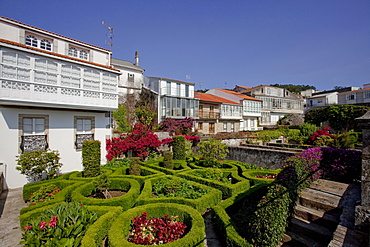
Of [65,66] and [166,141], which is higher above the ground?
[65,66]

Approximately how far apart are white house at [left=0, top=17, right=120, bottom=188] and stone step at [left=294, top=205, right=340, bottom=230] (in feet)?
40.6

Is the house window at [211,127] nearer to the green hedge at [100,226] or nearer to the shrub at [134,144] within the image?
the shrub at [134,144]

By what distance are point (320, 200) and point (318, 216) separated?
0.80 meters

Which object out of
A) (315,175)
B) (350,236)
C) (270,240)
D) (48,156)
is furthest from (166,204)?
(48,156)

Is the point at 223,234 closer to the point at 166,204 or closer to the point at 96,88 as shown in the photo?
the point at 166,204

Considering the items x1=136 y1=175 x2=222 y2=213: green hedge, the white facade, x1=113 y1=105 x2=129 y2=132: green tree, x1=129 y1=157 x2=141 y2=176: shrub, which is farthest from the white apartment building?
x1=136 y1=175 x2=222 y2=213: green hedge

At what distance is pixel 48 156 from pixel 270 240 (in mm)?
10958

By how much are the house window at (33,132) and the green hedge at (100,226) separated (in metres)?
7.74

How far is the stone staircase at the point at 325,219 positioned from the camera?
3.77m

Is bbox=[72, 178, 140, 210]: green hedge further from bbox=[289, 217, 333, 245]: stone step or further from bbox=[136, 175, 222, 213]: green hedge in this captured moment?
bbox=[289, 217, 333, 245]: stone step

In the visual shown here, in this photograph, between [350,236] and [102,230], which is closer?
[350,236]

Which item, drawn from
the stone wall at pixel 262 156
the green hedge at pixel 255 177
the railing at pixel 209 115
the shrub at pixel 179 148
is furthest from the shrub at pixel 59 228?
the railing at pixel 209 115

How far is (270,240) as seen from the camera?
161 inches

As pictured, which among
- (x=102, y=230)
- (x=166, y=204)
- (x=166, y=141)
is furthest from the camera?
(x=166, y=141)
